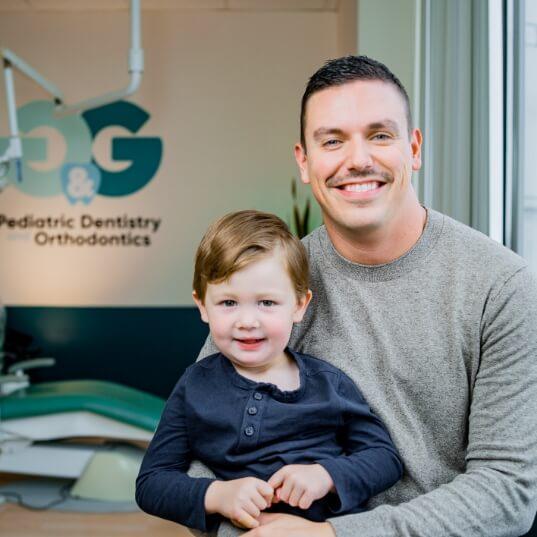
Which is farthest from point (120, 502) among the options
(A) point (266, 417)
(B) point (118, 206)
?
(A) point (266, 417)

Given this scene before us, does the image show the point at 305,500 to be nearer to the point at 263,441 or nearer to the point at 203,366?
the point at 263,441

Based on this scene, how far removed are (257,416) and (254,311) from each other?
6.9 inches

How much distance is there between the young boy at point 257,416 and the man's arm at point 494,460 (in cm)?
7

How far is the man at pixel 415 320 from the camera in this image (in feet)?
3.66

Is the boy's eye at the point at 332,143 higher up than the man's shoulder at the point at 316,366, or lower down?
higher up

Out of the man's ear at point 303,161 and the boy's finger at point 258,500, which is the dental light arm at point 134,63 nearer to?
the man's ear at point 303,161

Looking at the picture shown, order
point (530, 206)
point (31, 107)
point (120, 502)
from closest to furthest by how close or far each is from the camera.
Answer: point (530, 206) < point (120, 502) < point (31, 107)

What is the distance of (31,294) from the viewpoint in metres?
4.55

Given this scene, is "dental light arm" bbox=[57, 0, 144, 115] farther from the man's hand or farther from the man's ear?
the man's hand

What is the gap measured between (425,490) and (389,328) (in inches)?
11.4

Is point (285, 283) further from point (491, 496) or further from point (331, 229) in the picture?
point (491, 496)

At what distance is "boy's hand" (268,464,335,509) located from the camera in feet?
3.56

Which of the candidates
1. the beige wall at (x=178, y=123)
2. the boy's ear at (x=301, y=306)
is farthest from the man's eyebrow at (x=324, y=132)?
the beige wall at (x=178, y=123)

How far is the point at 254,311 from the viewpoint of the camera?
1186 mm
